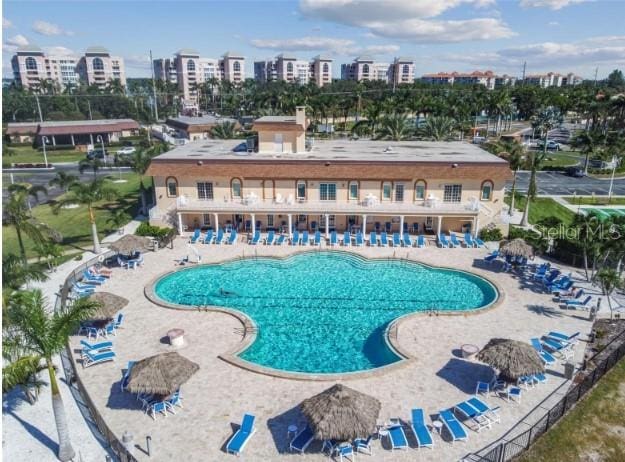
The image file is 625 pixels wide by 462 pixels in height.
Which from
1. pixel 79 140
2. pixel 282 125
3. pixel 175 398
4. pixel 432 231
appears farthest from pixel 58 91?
pixel 175 398

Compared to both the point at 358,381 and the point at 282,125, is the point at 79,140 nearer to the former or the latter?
the point at 282,125

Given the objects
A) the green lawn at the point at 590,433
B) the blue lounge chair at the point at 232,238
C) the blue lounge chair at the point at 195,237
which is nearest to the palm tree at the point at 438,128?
the blue lounge chair at the point at 232,238

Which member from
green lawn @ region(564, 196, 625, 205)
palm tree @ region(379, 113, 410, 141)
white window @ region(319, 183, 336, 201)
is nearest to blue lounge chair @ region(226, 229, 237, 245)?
white window @ region(319, 183, 336, 201)

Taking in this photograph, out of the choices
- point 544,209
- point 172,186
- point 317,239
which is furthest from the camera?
point 544,209

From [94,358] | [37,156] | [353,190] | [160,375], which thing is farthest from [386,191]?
[37,156]

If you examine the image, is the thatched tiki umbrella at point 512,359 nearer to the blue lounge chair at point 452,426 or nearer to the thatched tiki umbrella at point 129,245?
the blue lounge chair at point 452,426

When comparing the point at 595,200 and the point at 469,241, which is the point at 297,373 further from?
the point at 595,200
